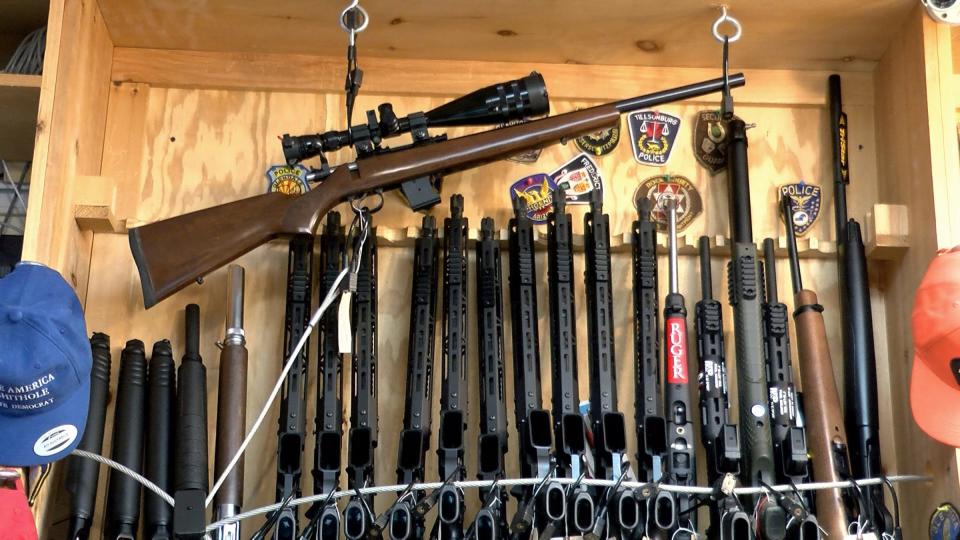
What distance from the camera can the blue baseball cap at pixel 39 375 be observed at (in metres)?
1.93

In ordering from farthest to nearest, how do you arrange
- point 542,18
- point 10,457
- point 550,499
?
point 542,18 < point 550,499 < point 10,457

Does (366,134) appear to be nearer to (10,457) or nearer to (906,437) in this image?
(10,457)

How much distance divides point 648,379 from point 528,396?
25 cm

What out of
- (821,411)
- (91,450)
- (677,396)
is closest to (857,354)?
(821,411)

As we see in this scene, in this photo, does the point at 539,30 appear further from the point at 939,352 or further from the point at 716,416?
the point at 939,352

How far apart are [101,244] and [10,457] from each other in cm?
67

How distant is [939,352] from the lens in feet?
6.79

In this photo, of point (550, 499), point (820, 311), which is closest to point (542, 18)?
point (820, 311)

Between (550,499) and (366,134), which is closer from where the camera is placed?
(550,499)

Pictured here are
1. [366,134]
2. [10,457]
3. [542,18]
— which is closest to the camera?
[10,457]

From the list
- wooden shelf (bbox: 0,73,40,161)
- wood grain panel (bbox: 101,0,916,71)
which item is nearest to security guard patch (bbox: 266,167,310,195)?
wood grain panel (bbox: 101,0,916,71)

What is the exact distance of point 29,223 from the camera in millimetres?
2205

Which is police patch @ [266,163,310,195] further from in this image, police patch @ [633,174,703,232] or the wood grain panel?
police patch @ [633,174,703,232]

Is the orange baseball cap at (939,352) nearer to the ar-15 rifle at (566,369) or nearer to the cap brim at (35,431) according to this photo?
the ar-15 rifle at (566,369)
